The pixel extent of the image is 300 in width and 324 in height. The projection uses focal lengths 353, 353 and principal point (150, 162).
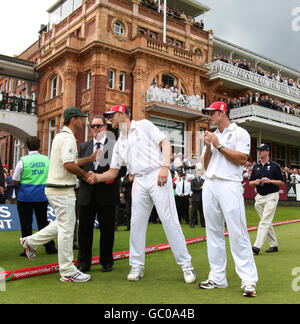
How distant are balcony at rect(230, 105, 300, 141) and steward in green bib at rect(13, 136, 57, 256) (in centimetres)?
2174

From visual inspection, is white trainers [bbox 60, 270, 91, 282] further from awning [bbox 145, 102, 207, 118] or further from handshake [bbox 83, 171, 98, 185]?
awning [bbox 145, 102, 207, 118]

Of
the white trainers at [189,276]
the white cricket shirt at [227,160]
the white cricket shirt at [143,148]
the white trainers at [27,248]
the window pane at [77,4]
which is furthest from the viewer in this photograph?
the window pane at [77,4]

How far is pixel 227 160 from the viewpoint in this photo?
4.08 m

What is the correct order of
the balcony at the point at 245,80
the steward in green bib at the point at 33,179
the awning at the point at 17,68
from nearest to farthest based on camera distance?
the steward in green bib at the point at 33,179, the awning at the point at 17,68, the balcony at the point at 245,80

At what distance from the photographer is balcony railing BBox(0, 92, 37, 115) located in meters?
25.3

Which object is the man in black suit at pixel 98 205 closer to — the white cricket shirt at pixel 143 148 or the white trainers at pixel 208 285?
the white cricket shirt at pixel 143 148

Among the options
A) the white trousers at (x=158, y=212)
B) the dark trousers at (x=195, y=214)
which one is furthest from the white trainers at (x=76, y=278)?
the dark trousers at (x=195, y=214)

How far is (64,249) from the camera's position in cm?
438

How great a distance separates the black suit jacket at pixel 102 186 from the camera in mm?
5070

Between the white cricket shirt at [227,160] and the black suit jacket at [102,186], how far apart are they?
Answer: 158 centimetres

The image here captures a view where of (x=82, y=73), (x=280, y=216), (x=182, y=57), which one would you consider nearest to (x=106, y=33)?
(x=82, y=73)

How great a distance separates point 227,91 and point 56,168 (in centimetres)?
2720

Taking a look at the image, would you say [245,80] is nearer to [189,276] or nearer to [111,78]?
[111,78]
